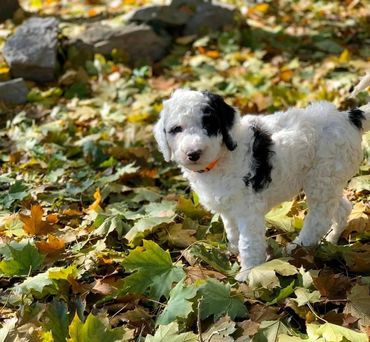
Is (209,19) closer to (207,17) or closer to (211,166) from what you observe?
(207,17)

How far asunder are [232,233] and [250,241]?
13.3 inches

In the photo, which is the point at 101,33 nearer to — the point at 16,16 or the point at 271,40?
the point at 16,16

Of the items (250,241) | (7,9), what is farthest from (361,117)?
(7,9)

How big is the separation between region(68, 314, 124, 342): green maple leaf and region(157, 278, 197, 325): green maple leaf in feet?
1.01

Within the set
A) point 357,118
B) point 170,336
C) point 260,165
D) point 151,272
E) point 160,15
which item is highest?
point 357,118

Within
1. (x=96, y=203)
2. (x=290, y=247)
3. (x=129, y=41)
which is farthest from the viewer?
(x=129, y=41)

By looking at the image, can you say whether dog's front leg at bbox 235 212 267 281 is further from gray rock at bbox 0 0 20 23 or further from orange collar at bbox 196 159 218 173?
gray rock at bbox 0 0 20 23

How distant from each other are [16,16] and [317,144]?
7.01 metres

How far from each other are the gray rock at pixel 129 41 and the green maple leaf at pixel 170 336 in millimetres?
5839

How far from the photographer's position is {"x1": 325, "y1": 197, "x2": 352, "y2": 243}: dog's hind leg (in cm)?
392

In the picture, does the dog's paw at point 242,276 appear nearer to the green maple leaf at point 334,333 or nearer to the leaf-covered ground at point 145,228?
the leaf-covered ground at point 145,228

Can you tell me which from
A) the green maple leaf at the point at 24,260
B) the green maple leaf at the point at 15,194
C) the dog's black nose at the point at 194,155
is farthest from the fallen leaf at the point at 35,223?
the dog's black nose at the point at 194,155

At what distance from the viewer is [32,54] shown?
7.59 metres

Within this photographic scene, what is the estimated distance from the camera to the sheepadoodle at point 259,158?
11.1ft
